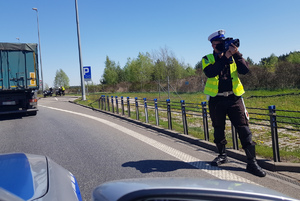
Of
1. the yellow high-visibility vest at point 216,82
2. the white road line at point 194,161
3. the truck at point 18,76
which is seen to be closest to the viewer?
the white road line at point 194,161

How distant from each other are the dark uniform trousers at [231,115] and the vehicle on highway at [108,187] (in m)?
2.83

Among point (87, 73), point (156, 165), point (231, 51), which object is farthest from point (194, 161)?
point (87, 73)

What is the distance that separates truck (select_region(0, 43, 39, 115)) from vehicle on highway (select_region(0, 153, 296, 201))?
1233 centimetres

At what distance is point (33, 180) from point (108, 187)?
620 millimetres

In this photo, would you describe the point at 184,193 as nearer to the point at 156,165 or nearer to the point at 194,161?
the point at 156,165

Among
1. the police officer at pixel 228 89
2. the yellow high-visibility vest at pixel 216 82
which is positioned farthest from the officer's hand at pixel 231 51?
the yellow high-visibility vest at pixel 216 82

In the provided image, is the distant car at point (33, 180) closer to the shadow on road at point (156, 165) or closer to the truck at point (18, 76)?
the shadow on road at point (156, 165)

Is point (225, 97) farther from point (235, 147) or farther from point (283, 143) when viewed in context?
point (283, 143)

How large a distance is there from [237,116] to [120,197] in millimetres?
3439

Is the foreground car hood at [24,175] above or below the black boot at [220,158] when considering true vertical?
above

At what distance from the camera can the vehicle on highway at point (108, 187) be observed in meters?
1.41

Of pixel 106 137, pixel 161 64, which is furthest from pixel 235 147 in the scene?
pixel 161 64

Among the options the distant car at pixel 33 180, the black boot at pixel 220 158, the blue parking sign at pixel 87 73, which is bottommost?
the black boot at pixel 220 158

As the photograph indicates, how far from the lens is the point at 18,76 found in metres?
13.7
